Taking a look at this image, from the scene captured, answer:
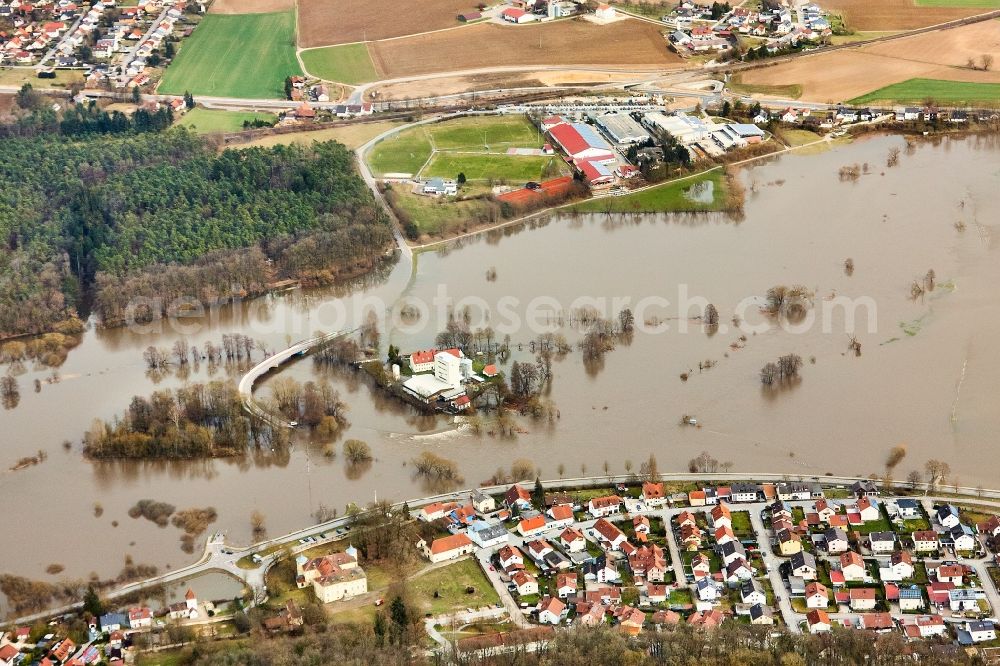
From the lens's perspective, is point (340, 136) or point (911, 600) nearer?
point (911, 600)

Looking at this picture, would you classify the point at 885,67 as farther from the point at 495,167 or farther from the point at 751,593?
the point at 751,593

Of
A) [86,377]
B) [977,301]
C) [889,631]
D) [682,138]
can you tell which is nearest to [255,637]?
[889,631]

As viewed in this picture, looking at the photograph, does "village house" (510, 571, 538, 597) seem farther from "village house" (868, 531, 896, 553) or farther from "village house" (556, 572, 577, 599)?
"village house" (868, 531, 896, 553)

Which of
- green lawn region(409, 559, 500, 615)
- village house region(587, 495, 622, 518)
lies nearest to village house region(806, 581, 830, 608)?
village house region(587, 495, 622, 518)

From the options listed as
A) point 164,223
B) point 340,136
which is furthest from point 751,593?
point 340,136

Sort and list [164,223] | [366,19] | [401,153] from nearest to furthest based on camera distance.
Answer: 1. [164,223]
2. [401,153]
3. [366,19]

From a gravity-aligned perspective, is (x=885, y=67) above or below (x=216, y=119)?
above
